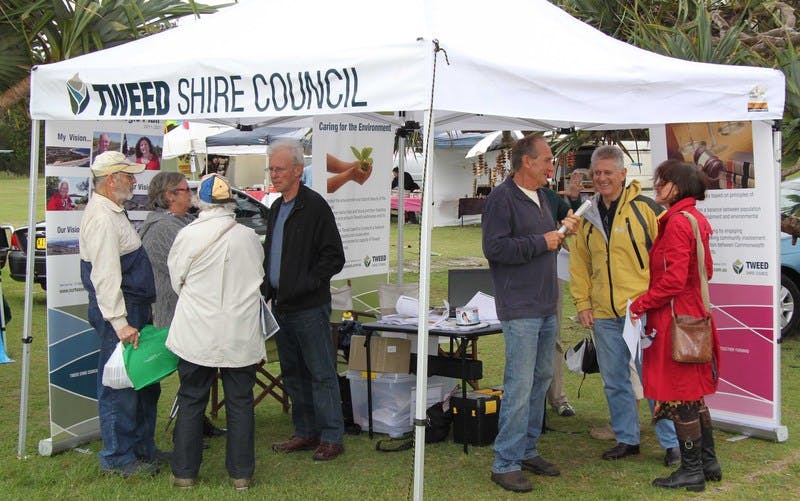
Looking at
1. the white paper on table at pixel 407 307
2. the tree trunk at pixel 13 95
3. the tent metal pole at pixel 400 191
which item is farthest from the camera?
the tent metal pole at pixel 400 191

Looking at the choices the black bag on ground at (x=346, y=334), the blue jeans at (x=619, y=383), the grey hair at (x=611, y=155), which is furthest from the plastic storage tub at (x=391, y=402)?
the grey hair at (x=611, y=155)

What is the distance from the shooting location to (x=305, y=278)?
5.17 m

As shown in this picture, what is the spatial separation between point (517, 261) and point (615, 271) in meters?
0.87

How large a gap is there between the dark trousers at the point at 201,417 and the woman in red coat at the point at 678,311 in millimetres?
2132

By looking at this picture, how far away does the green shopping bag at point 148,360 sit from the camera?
478 centimetres

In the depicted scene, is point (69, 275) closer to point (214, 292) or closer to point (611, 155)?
point (214, 292)

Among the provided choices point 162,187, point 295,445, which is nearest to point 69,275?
point 162,187

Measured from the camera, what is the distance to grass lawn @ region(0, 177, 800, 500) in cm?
476

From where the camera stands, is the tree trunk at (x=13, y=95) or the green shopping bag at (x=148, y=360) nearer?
the green shopping bag at (x=148, y=360)

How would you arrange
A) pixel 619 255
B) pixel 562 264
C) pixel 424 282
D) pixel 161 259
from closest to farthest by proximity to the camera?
pixel 424 282 → pixel 619 255 → pixel 161 259 → pixel 562 264

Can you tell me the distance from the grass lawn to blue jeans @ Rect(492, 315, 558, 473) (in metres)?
0.23

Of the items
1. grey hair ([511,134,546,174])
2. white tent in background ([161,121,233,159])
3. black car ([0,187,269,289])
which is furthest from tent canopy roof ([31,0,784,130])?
white tent in background ([161,121,233,159])

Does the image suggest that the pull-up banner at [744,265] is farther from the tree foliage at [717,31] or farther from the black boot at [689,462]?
the tree foliage at [717,31]

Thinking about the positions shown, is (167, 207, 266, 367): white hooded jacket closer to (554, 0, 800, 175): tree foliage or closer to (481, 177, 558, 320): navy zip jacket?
(481, 177, 558, 320): navy zip jacket
